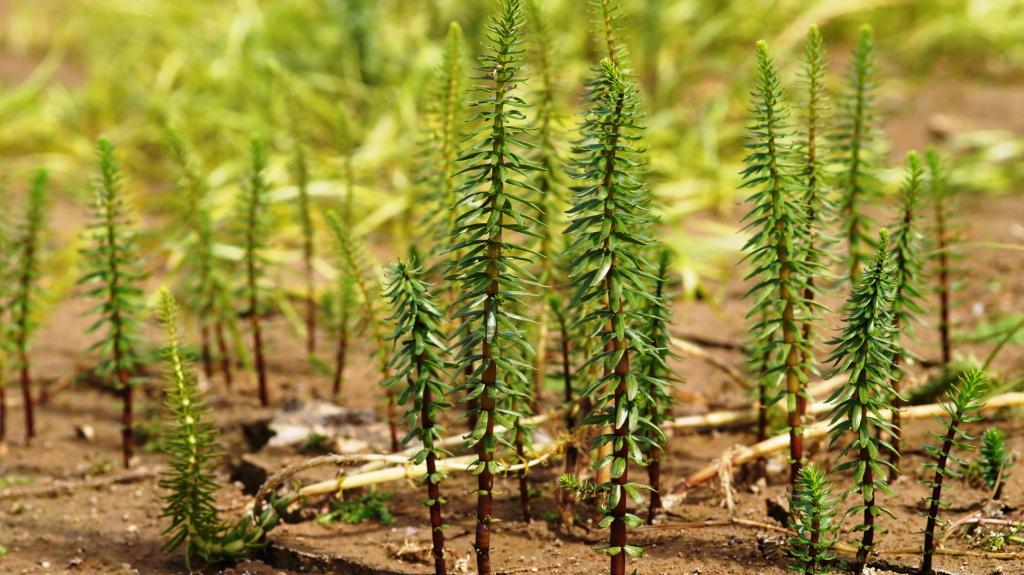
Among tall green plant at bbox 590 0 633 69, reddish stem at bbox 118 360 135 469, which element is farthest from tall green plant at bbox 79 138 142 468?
tall green plant at bbox 590 0 633 69

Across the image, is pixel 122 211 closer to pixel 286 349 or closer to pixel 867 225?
pixel 286 349

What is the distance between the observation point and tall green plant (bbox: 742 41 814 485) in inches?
104

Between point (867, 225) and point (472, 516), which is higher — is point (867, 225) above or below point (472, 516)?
above

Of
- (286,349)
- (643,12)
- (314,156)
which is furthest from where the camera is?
(643,12)

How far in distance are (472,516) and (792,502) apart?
88 cm

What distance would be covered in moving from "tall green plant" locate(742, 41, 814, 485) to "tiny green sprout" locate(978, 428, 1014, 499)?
51 centimetres

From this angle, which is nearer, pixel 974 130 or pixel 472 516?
pixel 472 516

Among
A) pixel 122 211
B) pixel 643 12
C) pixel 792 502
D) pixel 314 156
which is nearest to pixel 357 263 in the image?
pixel 122 211

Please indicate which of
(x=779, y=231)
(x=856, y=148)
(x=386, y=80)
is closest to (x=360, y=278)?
(x=779, y=231)

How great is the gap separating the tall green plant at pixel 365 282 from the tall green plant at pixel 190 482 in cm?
53

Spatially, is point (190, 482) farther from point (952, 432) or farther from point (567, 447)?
point (952, 432)

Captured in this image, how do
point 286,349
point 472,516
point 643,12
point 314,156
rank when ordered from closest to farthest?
point 472,516 → point 286,349 → point 314,156 → point 643,12

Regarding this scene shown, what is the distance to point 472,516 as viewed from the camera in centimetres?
321

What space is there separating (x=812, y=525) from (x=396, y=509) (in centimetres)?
123
